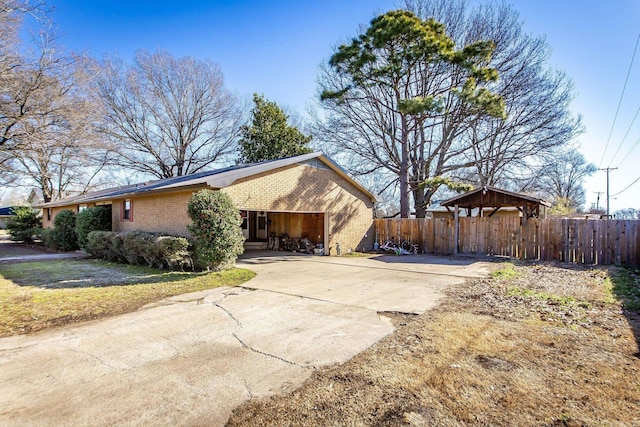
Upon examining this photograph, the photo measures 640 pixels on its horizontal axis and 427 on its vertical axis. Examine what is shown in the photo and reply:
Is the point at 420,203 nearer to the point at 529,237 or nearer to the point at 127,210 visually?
the point at 529,237

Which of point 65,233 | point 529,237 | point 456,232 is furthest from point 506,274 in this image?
point 65,233

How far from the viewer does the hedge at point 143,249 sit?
9422 millimetres

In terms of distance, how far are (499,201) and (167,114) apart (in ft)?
80.1

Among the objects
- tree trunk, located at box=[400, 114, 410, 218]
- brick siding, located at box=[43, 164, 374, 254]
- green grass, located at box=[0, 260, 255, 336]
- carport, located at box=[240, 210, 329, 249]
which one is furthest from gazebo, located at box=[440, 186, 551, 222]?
green grass, located at box=[0, 260, 255, 336]

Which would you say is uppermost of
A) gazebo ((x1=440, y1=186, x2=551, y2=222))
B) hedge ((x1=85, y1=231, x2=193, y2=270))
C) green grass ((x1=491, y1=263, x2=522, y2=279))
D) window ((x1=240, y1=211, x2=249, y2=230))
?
gazebo ((x1=440, y1=186, x2=551, y2=222))

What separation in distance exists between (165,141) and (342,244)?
19.3 meters

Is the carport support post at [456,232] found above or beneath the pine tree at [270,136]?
beneath

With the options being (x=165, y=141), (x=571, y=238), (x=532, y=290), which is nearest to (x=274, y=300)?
(x=532, y=290)

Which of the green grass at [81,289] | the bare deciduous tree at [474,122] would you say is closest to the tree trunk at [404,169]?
the bare deciduous tree at [474,122]

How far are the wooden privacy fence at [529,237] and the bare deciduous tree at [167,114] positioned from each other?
17.4 metres

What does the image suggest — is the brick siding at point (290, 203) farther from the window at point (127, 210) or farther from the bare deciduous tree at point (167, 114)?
the bare deciduous tree at point (167, 114)

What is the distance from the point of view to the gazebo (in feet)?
44.0

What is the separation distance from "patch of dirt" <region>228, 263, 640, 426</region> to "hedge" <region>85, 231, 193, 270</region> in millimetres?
6543

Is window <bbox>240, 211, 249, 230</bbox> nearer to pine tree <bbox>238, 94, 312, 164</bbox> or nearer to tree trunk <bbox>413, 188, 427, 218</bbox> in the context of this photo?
pine tree <bbox>238, 94, 312, 164</bbox>
